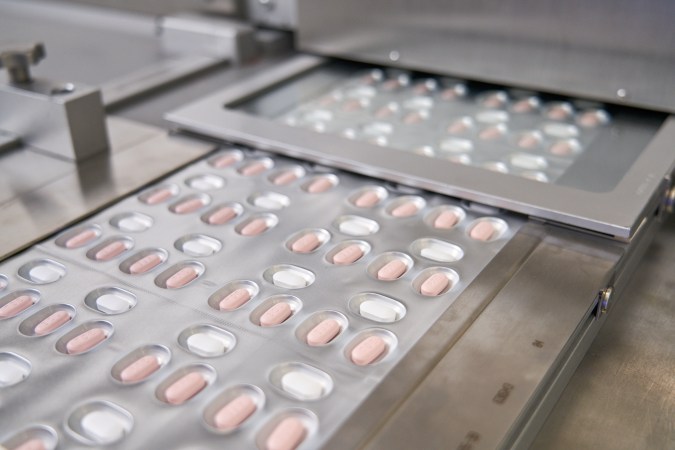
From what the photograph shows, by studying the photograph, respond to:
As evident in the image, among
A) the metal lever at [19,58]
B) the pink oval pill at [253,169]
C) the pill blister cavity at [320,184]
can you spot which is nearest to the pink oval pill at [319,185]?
the pill blister cavity at [320,184]

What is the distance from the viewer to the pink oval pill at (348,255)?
39.6 inches

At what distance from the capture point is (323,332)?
2.87 ft

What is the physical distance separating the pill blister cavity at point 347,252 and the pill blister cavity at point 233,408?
0.85 feet

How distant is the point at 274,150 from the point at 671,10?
0.72 m

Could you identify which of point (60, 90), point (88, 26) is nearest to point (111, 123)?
point (60, 90)

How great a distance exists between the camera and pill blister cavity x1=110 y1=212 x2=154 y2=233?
1108 mm

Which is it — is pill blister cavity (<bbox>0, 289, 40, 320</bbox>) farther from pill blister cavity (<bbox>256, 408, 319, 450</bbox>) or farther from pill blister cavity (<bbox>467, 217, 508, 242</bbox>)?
pill blister cavity (<bbox>467, 217, 508, 242</bbox>)

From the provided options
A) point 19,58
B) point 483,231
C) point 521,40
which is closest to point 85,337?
point 483,231

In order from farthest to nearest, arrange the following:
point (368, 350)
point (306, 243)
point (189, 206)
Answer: point (189, 206) < point (306, 243) < point (368, 350)

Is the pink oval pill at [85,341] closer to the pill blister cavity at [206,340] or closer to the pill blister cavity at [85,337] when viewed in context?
the pill blister cavity at [85,337]

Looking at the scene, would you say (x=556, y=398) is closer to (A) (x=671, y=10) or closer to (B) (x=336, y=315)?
(B) (x=336, y=315)

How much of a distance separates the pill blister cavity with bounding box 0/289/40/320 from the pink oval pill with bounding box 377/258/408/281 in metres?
0.45

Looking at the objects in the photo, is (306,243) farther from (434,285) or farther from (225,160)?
(225,160)

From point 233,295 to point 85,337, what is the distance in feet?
0.61
